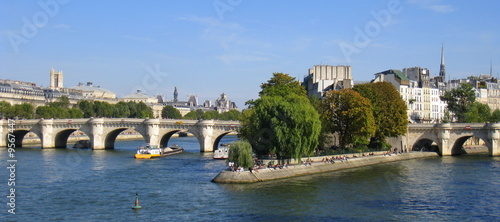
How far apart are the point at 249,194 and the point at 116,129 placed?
4965 centimetres

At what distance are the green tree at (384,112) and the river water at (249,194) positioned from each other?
11.8 m

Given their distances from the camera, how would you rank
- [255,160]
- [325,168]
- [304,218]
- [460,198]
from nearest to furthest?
1. [304,218]
2. [460,198]
3. [255,160]
4. [325,168]

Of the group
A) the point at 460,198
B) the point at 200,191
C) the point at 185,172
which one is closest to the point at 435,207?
the point at 460,198

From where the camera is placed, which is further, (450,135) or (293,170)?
(450,135)

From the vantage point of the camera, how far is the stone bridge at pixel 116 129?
80188mm

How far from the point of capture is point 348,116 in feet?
211

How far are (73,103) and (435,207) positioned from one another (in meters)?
136

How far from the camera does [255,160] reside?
50.8m

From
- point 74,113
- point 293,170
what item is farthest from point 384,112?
point 74,113

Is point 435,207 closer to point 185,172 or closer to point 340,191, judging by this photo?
point 340,191

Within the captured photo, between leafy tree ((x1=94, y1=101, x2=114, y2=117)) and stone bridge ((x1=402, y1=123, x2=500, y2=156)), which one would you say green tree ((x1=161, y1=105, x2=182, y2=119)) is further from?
stone bridge ((x1=402, y1=123, x2=500, y2=156))

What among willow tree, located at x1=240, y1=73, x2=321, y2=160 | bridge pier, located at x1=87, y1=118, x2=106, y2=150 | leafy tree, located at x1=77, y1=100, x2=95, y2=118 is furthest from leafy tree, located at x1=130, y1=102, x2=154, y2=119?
willow tree, located at x1=240, y1=73, x2=321, y2=160

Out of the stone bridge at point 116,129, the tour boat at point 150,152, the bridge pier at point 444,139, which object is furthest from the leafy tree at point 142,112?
the bridge pier at point 444,139

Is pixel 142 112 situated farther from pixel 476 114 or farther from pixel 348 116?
pixel 348 116
